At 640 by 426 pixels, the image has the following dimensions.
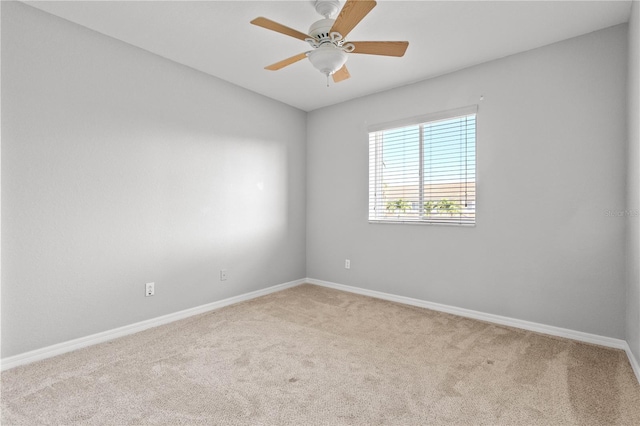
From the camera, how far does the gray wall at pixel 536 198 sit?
8.05ft

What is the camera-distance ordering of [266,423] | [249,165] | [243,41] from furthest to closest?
[249,165] → [243,41] → [266,423]

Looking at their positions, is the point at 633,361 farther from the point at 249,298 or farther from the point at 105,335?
the point at 105,335

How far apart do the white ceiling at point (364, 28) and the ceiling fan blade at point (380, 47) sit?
1.13ft

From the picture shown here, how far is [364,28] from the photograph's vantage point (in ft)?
7.96

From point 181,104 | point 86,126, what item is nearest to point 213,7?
point 181,104

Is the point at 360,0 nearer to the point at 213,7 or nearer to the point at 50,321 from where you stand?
the point at 213,7

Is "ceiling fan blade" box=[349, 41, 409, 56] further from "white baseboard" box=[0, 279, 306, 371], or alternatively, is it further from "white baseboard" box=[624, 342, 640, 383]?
"white baseboard" box=[0, 279, 306, 371]

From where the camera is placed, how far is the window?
3184mm

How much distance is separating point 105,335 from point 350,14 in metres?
2.92

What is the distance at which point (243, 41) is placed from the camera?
264cm

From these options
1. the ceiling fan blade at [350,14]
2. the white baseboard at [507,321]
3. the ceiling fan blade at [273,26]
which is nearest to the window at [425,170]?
the white baseboard at [507,321]

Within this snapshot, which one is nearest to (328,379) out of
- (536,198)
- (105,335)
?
(105,335)

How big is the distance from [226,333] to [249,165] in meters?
1.91

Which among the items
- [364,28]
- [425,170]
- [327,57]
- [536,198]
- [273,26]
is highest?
[364,28]
